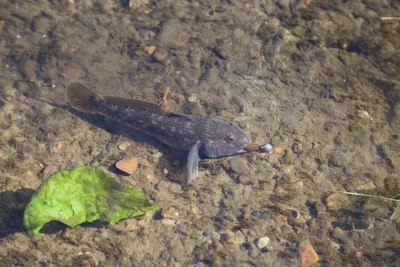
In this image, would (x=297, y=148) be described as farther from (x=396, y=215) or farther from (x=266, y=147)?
(x=396, y=215)

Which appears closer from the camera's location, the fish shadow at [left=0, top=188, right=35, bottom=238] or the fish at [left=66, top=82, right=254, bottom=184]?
the fish shadow at [left=0, top=188, right=35, bottom=238]

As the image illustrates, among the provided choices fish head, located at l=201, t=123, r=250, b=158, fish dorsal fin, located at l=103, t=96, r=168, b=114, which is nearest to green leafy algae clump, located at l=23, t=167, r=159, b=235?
fish head, located at l=201, t=123, r=250, b=158

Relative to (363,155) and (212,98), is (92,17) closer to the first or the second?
(212,98)

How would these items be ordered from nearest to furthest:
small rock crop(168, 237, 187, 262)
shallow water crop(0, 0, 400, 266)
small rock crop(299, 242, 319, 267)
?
small rock crop(299, 242, 319, 267) < small rock crop(168, 237, 187, 262) < shallow water crop(0, 0, 400, 266)

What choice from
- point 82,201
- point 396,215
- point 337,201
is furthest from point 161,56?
point 396,215

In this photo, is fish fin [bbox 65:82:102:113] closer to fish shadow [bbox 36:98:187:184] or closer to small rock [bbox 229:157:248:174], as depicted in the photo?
fish shadow [bbox 36:98:187:184]

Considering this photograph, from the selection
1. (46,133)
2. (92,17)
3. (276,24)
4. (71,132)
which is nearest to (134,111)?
(71,132)

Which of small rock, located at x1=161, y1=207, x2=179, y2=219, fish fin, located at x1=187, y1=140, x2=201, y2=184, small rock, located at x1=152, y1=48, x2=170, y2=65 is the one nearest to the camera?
small rock, located at x1=161, y1=207, x2=179, y2=219
